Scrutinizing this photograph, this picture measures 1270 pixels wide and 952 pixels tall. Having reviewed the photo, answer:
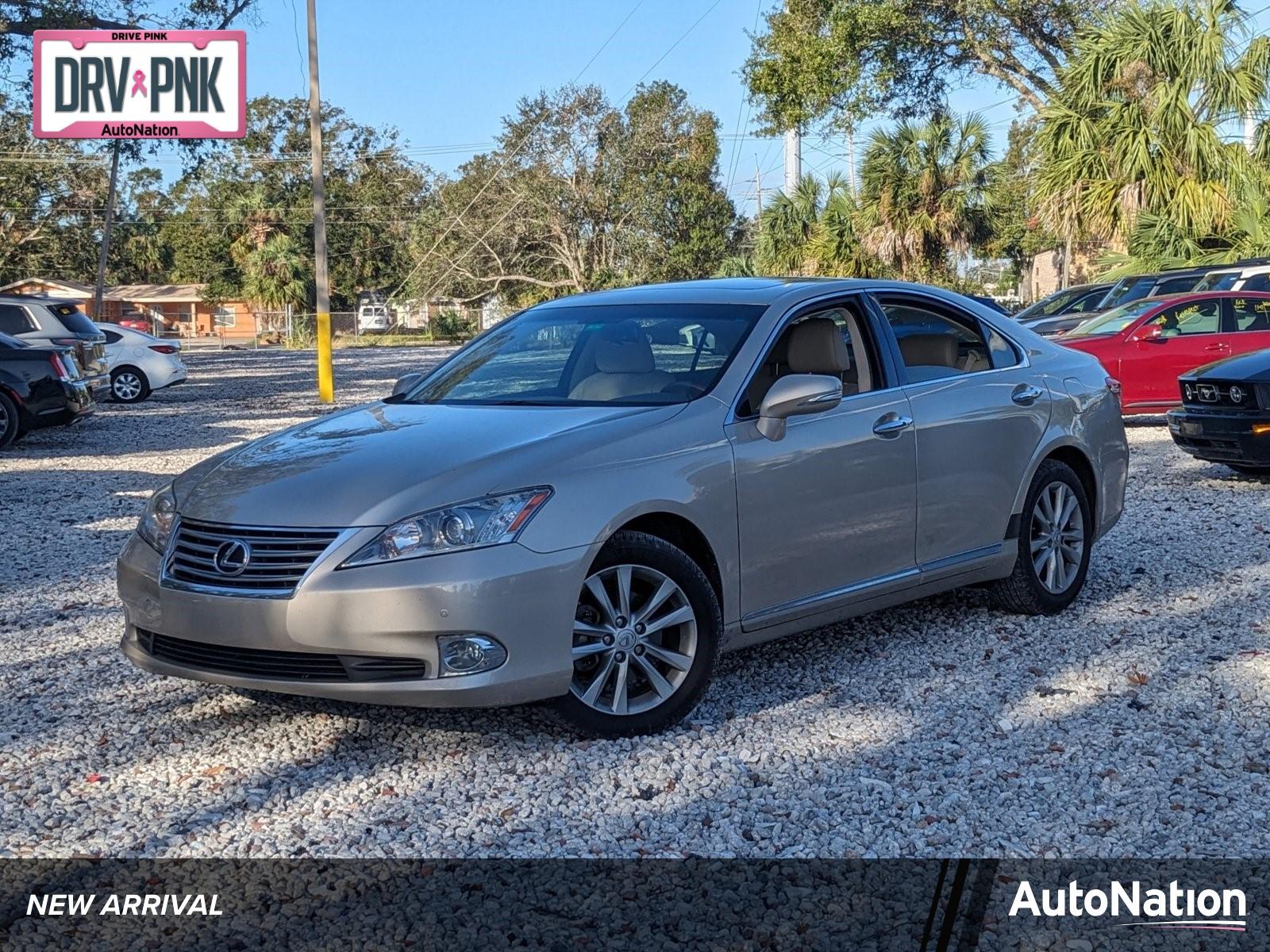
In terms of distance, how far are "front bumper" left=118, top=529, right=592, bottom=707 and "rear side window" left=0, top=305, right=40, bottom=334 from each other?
15.7 metres

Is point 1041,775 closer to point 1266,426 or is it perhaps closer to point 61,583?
point 61,583

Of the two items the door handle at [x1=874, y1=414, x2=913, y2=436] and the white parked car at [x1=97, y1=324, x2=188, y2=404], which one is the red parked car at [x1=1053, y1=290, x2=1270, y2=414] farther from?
the white parked car at [x1=97, y1=324, x2=188, y2=404]

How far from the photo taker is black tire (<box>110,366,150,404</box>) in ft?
81.5

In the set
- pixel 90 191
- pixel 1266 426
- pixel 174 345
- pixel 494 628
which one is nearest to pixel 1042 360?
pixel 494 628

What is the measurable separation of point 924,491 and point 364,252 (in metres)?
81.2

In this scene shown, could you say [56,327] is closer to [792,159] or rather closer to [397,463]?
[397,463]

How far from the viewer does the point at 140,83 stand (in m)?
29.0

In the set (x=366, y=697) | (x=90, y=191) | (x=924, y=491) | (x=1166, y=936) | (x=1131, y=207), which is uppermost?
(x=90, y=191)

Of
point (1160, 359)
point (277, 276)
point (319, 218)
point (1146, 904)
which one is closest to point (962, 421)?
point (1146, 904)

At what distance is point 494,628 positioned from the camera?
188 inches

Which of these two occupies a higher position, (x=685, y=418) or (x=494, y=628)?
(x=685, y=418)

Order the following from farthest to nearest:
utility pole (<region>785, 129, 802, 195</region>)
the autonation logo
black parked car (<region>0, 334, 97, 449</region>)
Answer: utility pole (<region>785, 129, 802, 195</region>)
black parked car (<region>0, 334, 97, 449</region>)
the autonation logo

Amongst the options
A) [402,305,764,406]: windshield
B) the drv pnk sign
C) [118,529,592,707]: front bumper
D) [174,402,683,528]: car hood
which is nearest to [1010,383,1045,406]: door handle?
[402,305,764,406]: windshield

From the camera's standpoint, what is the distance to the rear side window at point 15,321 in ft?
62.6
